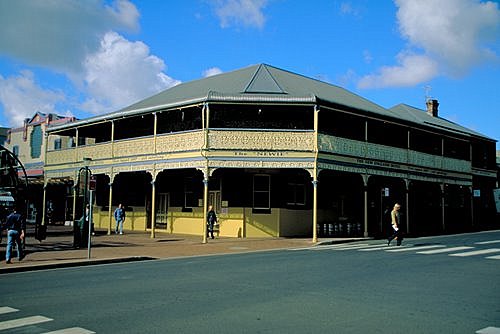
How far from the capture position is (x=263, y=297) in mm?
9281

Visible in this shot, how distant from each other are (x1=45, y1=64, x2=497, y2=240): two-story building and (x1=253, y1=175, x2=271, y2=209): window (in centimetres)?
5

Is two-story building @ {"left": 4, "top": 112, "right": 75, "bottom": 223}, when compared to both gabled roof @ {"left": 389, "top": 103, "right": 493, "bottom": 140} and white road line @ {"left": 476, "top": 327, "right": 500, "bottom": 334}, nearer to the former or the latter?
gabled roof @ {"left": 389, "top": 103, "right": 493, "bottom": 140}

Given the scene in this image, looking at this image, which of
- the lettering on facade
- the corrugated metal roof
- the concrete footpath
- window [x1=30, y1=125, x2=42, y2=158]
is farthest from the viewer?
window [x1=30, y1=125, x2=42, y2=158]

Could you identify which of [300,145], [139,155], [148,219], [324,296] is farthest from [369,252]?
[148,219]

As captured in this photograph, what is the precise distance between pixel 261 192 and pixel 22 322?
1995cm

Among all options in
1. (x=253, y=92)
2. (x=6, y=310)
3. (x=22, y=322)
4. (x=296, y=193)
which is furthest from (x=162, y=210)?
(x=22, y=322)

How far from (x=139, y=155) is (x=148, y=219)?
19.2ft

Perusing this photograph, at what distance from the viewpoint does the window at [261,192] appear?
26.8 metres

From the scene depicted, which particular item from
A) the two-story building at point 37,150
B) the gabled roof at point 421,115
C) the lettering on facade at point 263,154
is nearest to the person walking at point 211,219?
the lettering on facade at point 263,154

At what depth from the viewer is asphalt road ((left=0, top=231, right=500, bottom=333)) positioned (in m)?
7.22

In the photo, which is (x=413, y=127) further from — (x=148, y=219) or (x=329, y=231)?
(x=148, y=219)

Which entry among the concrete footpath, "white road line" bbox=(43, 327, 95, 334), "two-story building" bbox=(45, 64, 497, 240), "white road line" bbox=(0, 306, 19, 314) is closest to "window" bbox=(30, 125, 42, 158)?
"two-story building" bbox=(45, 64, 497, 240)

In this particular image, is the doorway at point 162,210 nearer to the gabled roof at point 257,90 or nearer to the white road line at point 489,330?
the gabled roof at point 257,90

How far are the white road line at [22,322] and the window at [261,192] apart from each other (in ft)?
63.9
